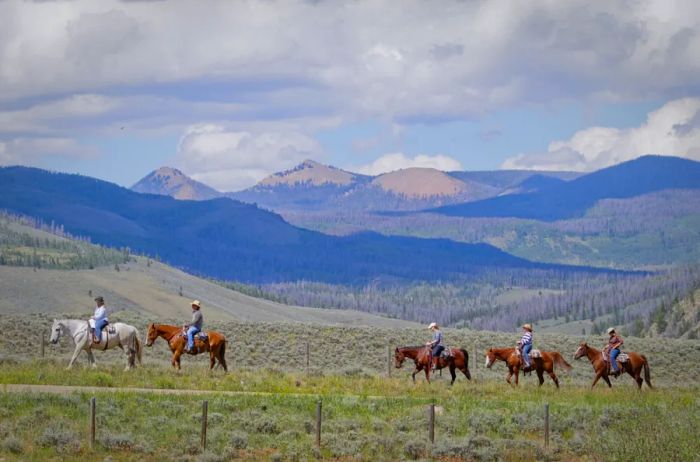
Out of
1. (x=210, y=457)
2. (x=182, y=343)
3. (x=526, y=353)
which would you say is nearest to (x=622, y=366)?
(x=526, y=353)

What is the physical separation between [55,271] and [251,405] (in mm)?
139296

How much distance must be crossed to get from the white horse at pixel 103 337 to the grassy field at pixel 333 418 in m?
0.73

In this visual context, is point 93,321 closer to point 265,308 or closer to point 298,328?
point 298,328

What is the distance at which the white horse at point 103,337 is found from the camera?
127 ft

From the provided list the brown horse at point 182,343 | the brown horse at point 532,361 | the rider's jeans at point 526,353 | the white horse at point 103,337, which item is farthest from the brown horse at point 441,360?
the white horse at point 103,337

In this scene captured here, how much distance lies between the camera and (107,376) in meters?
35.5

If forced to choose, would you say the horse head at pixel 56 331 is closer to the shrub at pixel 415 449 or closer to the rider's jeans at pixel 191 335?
the rider's jeans at pixel 191 335

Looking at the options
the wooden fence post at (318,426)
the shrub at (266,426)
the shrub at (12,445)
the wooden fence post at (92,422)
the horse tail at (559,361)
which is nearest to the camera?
the shrub at (12,445)

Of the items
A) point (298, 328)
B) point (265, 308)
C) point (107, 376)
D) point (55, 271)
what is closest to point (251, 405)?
point (107, 376)

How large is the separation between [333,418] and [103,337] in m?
11.3

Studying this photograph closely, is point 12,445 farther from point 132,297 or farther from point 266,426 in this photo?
point 132,297

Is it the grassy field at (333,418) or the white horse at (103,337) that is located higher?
the white horse at (103,337)

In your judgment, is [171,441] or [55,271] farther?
[55,271]

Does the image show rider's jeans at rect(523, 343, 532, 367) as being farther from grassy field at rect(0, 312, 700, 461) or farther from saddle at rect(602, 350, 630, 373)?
saddle at rect(602, 350, 630, 373)
